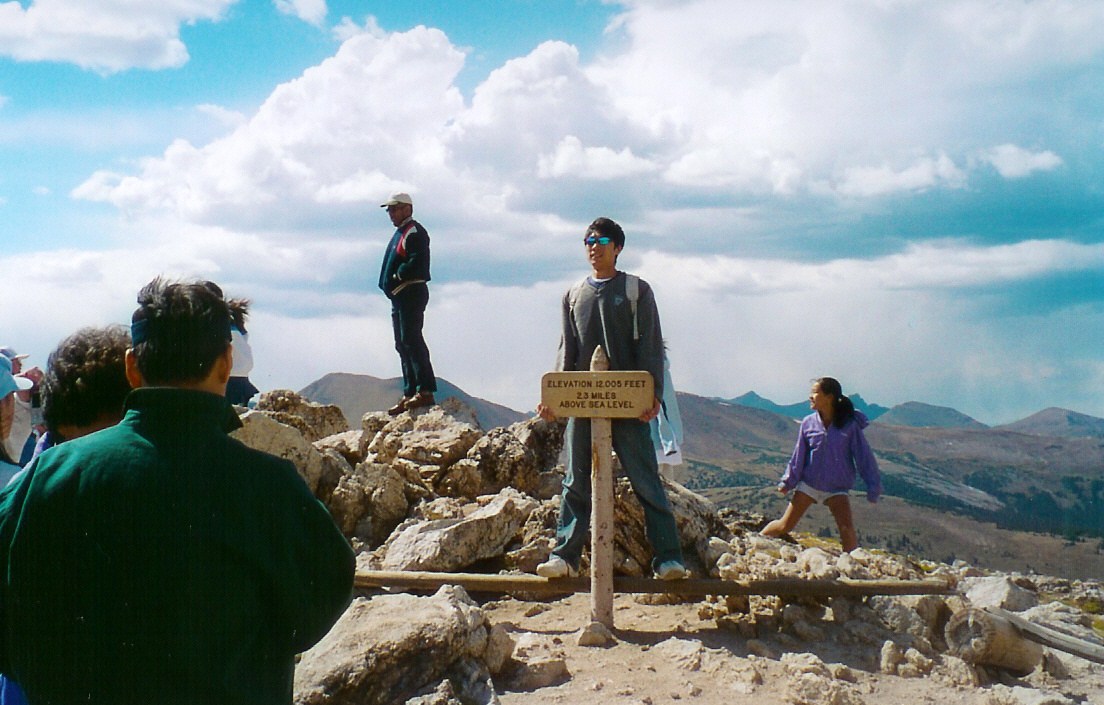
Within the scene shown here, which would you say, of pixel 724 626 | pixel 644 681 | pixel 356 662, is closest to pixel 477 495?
pixel 724 626

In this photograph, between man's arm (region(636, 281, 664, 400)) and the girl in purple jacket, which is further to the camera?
the girl in purple jacket

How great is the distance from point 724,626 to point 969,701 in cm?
194

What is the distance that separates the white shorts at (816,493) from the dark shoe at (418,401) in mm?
5652

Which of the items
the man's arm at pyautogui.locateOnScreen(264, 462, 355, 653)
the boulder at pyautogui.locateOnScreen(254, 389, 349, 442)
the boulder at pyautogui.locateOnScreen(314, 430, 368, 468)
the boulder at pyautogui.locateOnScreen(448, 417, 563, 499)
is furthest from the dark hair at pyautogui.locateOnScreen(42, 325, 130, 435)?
the boulder at pyautogui.locateOnScreen(254, 389, 349, 442)

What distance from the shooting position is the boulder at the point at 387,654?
5539 millimetres

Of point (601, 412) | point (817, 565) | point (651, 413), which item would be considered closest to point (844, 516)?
point (817, 565)

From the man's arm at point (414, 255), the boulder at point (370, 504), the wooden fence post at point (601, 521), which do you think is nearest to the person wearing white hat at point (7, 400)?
the wooden fence post at point (601, 521)

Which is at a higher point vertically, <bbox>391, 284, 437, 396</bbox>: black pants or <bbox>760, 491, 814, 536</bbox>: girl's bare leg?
<bbox>391, 284, 437, 396</bbox>: black pants

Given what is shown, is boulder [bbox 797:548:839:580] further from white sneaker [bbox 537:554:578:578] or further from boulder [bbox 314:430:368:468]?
boulder [bbox 314:430:368:468]

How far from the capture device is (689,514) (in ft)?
31.9

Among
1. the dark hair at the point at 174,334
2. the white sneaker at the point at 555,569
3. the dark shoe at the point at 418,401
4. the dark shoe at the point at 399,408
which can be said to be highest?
the dark hair at the point at 174,334

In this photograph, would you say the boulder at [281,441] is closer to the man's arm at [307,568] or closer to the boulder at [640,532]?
the boulder at [640,532]

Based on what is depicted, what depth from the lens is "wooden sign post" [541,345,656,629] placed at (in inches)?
300

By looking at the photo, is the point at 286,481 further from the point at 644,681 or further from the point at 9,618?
the point at 644,681
